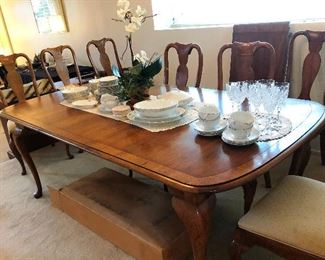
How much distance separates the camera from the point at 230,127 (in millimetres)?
1228

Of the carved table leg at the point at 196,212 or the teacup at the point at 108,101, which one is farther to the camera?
the teacup at the point at 108,101

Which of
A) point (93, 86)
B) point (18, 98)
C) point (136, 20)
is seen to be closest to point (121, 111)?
point (136, 20)

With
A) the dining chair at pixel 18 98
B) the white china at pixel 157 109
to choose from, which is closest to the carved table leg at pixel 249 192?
the white china at pixel 157 109

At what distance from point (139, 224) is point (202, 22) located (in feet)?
7.06

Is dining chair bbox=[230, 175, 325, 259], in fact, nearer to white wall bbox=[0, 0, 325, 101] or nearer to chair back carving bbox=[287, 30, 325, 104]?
chair back carving bbox=[287, 30, 325, 104]

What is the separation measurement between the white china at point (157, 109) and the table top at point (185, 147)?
10cm

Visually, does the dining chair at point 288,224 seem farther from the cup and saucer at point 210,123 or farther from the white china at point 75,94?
the white china at point 75,94

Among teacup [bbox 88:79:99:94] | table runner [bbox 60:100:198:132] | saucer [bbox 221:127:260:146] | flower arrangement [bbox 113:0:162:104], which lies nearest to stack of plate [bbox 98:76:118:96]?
teacup [bbox 88:79:99:94]

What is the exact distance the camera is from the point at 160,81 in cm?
344

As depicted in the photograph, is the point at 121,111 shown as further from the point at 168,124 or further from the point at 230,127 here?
the point at 230,127

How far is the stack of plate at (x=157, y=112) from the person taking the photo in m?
1.51

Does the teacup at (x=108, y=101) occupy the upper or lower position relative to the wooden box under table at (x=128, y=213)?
upper

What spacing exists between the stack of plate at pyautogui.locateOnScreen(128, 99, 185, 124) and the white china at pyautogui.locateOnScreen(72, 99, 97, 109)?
42 centimetres

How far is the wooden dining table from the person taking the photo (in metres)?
1.04
